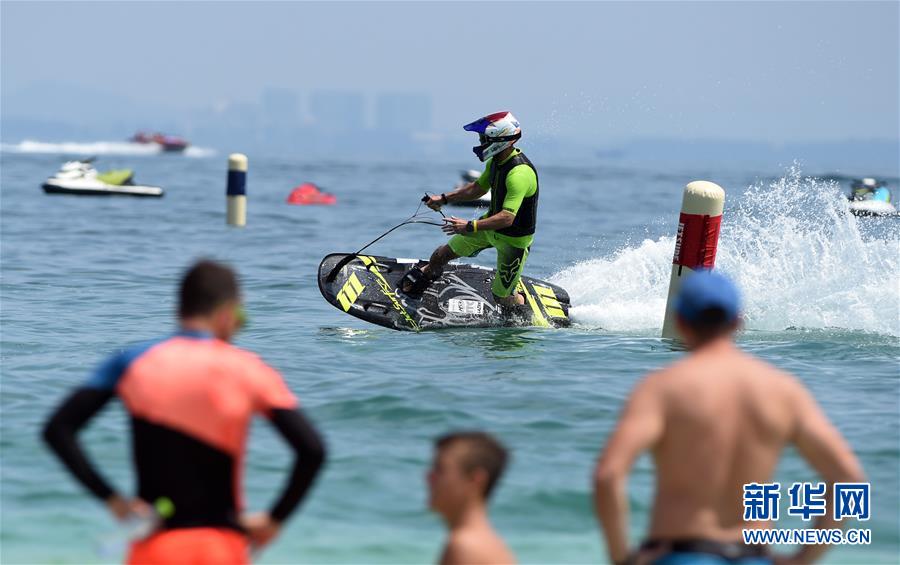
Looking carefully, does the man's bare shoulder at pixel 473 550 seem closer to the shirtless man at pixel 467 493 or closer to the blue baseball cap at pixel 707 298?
the shirtless man at pixel 467 493

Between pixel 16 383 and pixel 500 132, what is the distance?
4.93 meters

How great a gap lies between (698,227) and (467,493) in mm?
7169

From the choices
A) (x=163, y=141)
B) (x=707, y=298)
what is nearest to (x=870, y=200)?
(x=707, y=298)

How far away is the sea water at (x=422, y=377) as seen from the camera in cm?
639

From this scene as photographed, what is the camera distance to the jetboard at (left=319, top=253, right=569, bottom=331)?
489 inches

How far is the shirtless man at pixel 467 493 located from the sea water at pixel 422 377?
1.50m

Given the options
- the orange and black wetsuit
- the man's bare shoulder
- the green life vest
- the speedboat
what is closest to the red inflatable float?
the green life vest

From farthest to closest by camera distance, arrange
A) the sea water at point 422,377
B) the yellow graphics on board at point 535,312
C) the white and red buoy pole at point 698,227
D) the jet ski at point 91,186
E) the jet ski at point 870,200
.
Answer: the jet ski at point 91,186
the jet ski at point 870,200
the yellow graphics on board at point 535,312
the white and red buoy pole at point 698,227
the sea water at point 422,377

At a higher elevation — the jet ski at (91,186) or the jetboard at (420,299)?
the jetboard at (420,299)

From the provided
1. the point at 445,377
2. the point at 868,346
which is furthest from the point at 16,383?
the point at 868,346

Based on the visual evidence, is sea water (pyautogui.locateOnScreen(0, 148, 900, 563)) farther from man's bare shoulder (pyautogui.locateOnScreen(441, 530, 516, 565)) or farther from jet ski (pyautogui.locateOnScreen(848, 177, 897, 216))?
jet ski (pyautogui.locateOnScreen(848, 177, 897, 216))

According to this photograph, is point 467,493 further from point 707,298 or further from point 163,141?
point 163,141

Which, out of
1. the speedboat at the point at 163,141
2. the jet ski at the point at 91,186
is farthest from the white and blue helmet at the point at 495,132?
the speedboat at the point at 163,141

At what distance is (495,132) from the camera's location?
Result: 11258 millimetres
